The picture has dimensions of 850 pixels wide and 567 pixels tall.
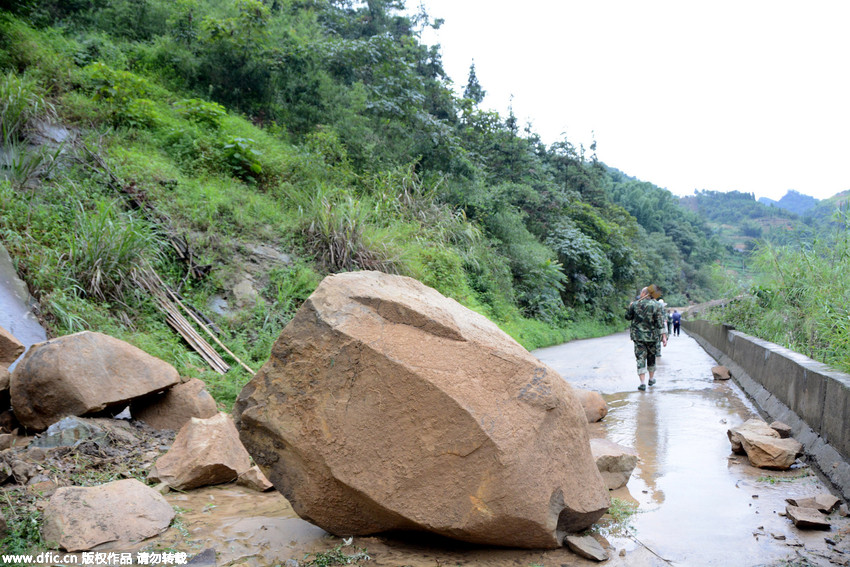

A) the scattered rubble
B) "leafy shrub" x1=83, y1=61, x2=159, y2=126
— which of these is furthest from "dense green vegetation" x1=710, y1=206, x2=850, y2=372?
"leafy shrub" x1=83, y1=61, x2=159, y2=126

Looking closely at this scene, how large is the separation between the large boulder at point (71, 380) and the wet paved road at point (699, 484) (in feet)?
13.1

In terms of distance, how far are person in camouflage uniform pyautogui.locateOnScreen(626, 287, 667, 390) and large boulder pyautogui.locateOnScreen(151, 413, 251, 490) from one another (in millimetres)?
6383

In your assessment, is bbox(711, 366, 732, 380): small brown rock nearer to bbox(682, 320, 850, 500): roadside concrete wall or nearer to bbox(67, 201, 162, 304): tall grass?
bbox(682, 320, 850, 500): roadside concrete wall

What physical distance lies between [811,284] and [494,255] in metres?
9.88

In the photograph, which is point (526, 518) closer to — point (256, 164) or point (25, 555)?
point (25, 555)

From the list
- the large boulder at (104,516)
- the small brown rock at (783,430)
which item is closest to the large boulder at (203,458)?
the large boulder at (104,516)

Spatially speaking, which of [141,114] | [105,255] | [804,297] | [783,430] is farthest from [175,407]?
[804,297]

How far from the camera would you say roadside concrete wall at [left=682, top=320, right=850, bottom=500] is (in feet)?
14.1

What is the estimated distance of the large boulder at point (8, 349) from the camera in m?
4.81

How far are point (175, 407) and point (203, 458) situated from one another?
1386 millimetres

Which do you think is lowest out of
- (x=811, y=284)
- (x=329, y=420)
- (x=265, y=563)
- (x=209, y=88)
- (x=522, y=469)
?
(x=265, y=563)

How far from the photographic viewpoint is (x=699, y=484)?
14.5ft

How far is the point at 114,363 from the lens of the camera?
4602mm

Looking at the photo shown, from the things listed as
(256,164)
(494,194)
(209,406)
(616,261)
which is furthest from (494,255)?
(209,406)
